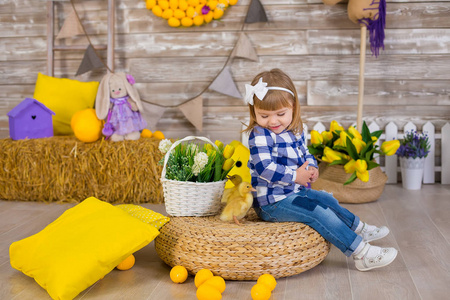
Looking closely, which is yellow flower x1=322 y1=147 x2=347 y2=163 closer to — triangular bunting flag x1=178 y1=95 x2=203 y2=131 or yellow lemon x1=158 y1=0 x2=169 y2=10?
triangular bunting flag x1=178 y1=95 x2=203 y2=131

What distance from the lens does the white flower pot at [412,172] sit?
320 centimetres

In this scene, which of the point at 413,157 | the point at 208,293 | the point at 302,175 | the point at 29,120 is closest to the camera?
the point at 208,293

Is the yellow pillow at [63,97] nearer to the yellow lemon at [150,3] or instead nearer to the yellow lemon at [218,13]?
the yellow lemon at [150,3]

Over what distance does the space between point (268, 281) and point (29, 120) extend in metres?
2.00

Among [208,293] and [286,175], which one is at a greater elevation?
[286,175]

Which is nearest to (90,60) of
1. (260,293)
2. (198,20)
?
(198,20)

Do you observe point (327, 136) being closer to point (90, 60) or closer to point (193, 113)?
point (193, 113)

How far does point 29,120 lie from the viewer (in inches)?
120

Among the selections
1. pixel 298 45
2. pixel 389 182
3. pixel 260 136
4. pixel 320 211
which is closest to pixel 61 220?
pixel 260 136

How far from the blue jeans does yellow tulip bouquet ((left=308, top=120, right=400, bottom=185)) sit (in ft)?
3.06

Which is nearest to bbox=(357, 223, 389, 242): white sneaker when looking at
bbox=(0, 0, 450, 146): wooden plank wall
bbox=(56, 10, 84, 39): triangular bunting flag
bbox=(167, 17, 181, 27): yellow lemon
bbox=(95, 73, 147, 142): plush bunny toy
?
bbox=(0, 0, 450, 146): wooden plank wall

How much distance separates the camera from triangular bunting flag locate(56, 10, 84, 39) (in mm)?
3348

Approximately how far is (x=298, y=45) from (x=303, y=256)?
1.87m

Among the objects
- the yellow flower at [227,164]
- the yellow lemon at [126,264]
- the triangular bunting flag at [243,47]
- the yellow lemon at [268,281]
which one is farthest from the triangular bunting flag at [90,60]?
the yellow lemon at [268,281]
